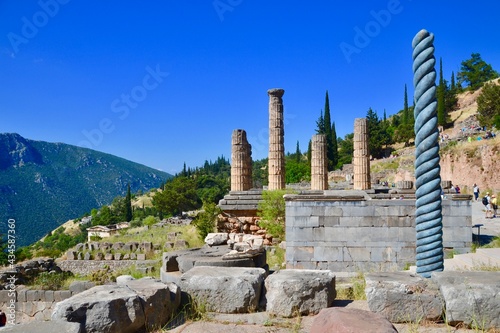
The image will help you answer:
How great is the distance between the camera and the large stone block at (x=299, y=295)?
160 inches

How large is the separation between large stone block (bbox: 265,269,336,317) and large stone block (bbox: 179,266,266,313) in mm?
198

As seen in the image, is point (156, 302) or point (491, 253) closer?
point (156, 302)

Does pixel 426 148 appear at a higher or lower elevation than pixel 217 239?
higher

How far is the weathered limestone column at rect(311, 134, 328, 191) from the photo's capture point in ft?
63.9

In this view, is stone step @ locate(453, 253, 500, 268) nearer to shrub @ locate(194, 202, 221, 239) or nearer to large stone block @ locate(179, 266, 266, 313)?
large stone block @ locate(179, 266, 266, 313)

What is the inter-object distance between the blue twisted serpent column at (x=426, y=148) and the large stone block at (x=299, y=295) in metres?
1.13

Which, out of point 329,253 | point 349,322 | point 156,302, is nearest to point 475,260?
point 329,253

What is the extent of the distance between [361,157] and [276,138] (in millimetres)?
4467

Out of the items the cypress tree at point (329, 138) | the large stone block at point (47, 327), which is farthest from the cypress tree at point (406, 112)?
the large stone block at point (47, 327)

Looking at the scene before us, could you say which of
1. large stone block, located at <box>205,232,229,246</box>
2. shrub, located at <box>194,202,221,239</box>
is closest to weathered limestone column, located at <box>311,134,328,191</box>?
shrub, located at <box>194,202,221,239</box>

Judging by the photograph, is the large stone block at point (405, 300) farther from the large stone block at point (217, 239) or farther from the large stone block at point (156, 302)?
the large stone block at point (217, 239)

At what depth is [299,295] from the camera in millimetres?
4066

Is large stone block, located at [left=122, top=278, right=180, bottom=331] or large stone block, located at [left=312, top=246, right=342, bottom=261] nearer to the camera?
large stone block, located at [left=122, top=278, right=180, bottom=331]

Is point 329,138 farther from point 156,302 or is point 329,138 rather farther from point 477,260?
point 156,302
